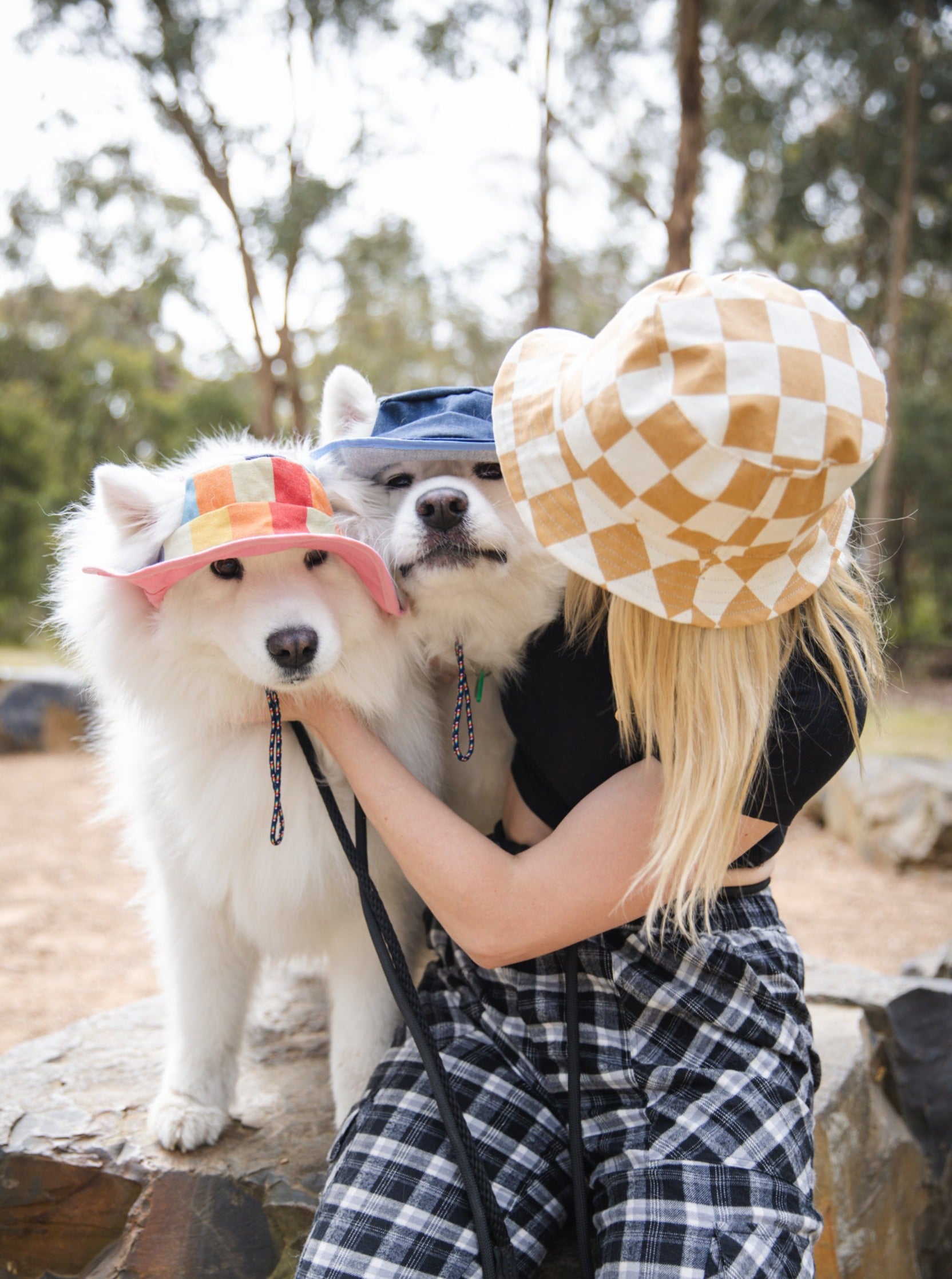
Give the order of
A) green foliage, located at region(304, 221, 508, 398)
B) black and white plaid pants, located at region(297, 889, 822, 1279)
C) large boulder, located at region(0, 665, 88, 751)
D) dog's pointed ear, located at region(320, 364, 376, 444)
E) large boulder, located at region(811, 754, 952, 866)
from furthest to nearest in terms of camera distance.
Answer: green foliage, located at region(304, 221, 508, 398)
large boulder, located at region(0, 665, 88, 751)
large boulder, located at region(811, 754, 952, 866)
dog's pointed ear, located at region(320, 364, 376, 444)
black and white plaid pants, located at region(297, 889, 822, 1279)

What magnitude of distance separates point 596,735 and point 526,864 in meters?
0.27

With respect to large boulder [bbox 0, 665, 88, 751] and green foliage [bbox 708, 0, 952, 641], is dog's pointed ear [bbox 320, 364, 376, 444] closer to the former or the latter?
large boulder [bbox 0, 665, 88, 751]

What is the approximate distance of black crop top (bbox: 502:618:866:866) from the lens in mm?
A: 1604

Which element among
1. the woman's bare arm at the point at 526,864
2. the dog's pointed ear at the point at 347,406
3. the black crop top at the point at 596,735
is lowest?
the woman's bare arm at the point at 526,864

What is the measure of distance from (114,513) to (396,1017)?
125 cm

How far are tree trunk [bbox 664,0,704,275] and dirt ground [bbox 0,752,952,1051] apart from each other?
4.60 meters

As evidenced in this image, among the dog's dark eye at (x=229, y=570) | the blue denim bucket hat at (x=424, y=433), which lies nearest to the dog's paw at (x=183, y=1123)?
the dog's dark eye at (x=229, y=570)

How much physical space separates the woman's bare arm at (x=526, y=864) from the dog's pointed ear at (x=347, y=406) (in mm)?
752

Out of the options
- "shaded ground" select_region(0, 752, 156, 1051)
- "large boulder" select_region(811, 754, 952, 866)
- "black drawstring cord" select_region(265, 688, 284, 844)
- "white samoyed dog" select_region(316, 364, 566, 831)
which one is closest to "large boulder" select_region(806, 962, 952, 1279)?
"white samoyed dog" select_region(316, 364, 566, 831)

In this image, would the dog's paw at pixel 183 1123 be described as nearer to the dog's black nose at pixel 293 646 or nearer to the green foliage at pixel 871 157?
the dog's black nose at pixel 293 646

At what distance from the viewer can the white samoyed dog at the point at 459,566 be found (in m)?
1.83

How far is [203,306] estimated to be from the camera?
15984 millimetres

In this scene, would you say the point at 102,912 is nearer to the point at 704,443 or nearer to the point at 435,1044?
the point at 435,1044

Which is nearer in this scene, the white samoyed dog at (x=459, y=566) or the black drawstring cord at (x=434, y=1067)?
the black drawstring cord at (x=434, y=1067)
